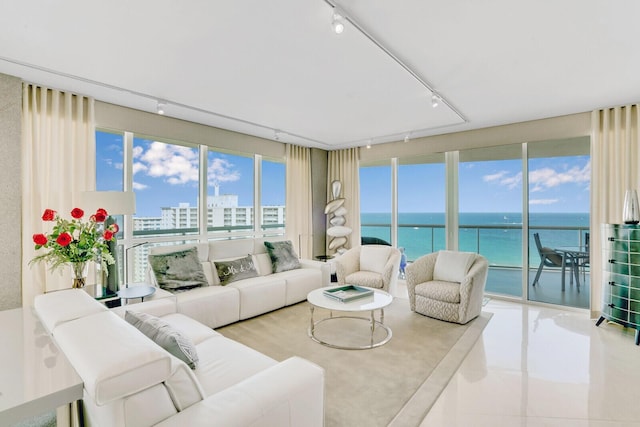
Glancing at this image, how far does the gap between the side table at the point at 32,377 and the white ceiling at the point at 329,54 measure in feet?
6.22

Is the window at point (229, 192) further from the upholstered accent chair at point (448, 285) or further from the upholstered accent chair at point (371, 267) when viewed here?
the upholstered accent chair at point (448, 285)

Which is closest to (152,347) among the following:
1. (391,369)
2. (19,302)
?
(391,369)

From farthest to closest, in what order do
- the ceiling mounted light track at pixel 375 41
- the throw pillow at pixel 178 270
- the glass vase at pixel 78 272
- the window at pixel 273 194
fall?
the window at pixel 273 194
the throw pillow at pixel 178 270
the glass vase at pixel 78 272
the ceiling mounted light track at pixel 375 41

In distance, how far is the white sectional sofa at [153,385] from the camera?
101 centimetres

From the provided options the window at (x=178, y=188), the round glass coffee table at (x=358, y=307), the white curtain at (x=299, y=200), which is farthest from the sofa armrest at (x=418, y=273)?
the window at (x=178, y=188)

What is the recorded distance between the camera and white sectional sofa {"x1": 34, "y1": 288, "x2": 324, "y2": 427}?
101cm

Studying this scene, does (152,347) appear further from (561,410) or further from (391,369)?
(561,410)

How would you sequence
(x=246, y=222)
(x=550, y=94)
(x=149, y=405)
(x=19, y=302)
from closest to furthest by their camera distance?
(x=149, y=405)
(x=19, y=302)
(x=550, y=94)
(x=246, y=222)

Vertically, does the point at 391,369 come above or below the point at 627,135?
below

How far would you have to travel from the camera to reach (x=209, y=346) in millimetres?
2121

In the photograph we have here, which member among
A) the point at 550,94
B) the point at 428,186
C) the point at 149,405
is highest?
the point at 550,94

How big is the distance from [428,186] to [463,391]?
4.37 meters

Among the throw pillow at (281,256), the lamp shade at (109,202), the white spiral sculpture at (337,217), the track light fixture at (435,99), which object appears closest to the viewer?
the lamp shade at (109,202)

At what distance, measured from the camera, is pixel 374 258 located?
183 inches
